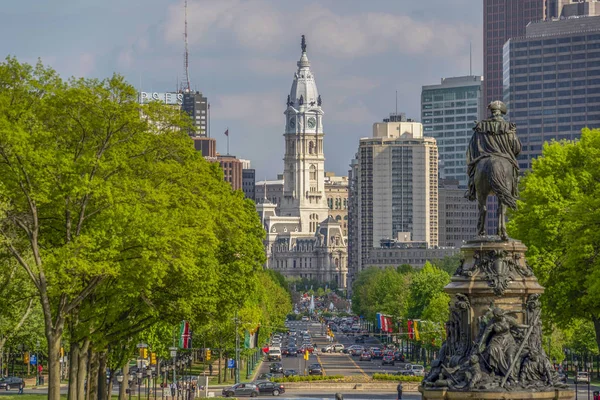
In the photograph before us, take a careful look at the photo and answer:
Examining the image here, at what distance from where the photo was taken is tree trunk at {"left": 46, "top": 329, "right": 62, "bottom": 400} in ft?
218

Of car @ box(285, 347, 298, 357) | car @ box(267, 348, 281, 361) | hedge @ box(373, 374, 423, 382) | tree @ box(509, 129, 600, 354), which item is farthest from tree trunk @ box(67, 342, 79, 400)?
car @ box(285, 347, 298, 357)

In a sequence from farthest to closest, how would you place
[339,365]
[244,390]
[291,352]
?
[291,352]
[339,365]
[244,390]

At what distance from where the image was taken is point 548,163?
84.8 meters

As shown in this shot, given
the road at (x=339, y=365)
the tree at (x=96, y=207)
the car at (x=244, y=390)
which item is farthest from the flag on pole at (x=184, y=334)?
the road at (x=339, y=365)

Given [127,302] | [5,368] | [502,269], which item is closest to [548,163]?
[127,302]

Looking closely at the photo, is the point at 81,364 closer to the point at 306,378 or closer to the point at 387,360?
the point at 306,378

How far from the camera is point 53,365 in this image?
66562 mm

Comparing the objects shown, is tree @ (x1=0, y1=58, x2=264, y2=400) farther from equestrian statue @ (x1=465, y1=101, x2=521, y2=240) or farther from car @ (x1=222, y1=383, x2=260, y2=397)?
car @ (x1=222, y1=383, x2=260, y2=397)

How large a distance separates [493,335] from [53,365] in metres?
27.1

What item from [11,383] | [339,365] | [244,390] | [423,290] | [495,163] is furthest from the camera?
[423,290]

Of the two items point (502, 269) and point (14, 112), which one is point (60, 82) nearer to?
point (14, 112)

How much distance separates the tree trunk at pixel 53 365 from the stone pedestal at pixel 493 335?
81.0ft

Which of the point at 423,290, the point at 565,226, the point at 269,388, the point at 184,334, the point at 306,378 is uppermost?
the point at 565,226

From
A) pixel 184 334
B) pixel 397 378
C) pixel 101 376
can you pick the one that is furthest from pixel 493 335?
pixel 397 378
